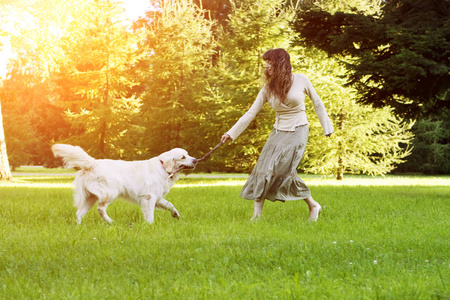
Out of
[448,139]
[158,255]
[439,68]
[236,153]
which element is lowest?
[448,139]

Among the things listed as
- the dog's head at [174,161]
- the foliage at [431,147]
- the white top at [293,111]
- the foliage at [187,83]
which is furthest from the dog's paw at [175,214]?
the foliage at [431,147]

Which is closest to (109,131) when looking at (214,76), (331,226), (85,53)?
(85,53)

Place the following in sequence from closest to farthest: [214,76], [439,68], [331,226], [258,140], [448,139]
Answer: [331,226], [439,68], [258,140], [214,76], [448,139]

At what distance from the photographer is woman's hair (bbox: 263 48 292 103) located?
6.58 meters

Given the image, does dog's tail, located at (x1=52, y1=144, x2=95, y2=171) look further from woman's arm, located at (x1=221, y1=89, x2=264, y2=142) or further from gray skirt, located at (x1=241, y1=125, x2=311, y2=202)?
gray skirt, located at (x1=241, y1=125, x2=311, y2=202)

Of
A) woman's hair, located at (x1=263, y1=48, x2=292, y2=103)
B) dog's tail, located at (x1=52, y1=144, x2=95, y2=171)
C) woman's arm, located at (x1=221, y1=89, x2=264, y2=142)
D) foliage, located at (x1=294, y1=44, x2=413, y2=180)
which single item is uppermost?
woman's hair, located at (x1=263, y1=48, x2=292, y2=103)

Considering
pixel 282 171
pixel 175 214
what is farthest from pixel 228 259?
pixel 175 214

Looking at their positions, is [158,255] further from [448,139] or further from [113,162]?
[448,139]

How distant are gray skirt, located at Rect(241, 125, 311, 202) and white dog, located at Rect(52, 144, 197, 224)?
1010 millimetres

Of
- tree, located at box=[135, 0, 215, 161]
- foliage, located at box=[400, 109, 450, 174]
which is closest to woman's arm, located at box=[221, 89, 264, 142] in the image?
tree, located at box=[135, 0, 215, 161]

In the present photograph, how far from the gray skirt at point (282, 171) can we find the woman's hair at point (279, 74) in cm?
53

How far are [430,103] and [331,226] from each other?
7.08 meters

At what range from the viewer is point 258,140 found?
2005 cm

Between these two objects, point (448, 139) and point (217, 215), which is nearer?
point (217, 215)
